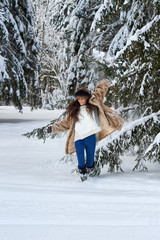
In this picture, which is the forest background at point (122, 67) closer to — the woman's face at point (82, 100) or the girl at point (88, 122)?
the girl at point (88, 122)

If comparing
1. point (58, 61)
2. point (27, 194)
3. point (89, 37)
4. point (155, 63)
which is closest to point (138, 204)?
point (27, 194)

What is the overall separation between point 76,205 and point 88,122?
1.75 meters

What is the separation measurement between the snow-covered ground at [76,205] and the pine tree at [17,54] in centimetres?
864

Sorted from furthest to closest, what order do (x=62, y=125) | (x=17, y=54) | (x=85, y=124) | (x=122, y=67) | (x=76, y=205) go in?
(x=17, y=54), (x=62, y=125), (x=122, y=67), (x=85, y=124), (x=76, y=205)

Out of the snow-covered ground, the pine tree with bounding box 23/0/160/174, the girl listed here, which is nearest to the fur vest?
the girl

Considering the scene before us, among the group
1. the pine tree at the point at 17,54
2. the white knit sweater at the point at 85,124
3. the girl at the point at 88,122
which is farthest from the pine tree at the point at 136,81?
the pine tree at the point at 17,54

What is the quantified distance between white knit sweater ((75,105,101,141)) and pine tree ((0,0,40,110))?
9.14m

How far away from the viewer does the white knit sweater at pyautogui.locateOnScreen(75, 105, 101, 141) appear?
5555 millimetres

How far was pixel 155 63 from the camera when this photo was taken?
19.1 feet

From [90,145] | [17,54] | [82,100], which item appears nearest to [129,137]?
[90,145]

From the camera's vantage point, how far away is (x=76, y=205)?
408 centimetres

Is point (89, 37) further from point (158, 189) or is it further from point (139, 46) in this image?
point (158, 189)

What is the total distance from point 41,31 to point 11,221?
33168 mm

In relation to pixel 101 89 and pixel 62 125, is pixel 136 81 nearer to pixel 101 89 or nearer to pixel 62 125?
pixel 101 89
